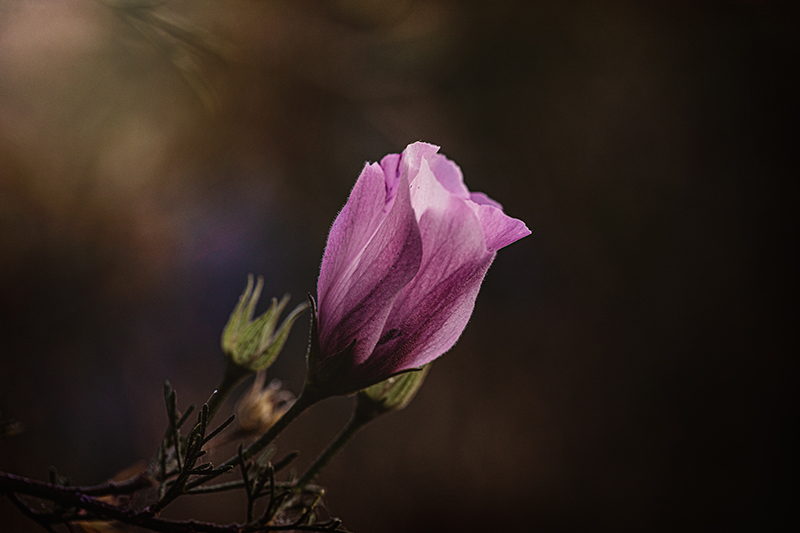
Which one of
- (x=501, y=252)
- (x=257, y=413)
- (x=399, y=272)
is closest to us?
(x=399, y=272)

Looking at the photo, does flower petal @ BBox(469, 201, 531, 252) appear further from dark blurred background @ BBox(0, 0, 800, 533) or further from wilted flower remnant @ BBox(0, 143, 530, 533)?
dark blurred background @ BBox(0, 0, 800, 533)

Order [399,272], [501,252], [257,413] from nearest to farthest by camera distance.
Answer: [399,272] → [257,413] → [501,252]

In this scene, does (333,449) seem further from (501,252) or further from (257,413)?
(501,252)

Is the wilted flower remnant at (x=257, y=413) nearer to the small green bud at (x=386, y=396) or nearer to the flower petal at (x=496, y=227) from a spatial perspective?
the small green bud at (x=386, y=396)

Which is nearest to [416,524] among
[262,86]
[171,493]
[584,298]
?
[584,298]

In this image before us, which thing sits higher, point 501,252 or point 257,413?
point 501,252

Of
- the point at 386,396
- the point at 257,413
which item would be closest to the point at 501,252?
the point at 257,413

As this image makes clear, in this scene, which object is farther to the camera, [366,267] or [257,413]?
[257,413]

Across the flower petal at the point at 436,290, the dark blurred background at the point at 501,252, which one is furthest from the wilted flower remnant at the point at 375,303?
the dark blurred background at the point at 501,252
